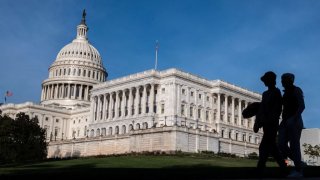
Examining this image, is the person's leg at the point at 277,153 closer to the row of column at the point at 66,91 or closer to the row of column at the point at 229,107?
the row of column at the point at 229,107

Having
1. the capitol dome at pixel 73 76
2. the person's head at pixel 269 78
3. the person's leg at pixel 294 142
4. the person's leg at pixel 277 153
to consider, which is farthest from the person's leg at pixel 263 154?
the capitol dome at pixel 73 76

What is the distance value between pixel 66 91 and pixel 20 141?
267 ft

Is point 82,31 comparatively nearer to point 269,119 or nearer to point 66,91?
point 66,91

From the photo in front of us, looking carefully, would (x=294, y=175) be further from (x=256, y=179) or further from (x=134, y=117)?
(x=134, y=117)

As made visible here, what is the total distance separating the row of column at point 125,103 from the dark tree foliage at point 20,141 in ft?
119

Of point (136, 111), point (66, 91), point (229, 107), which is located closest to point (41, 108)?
point (66, 91)

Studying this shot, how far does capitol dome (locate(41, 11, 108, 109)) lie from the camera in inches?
6009

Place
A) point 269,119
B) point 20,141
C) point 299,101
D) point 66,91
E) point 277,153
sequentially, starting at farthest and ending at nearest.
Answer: point 66,91
point 20,141
point 277,153
point 299,101
point 269,119

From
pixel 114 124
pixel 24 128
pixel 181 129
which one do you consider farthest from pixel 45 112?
pixel 181 129

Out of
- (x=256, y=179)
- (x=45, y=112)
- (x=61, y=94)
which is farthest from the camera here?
(x=61, y=94)

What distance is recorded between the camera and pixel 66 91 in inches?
6053

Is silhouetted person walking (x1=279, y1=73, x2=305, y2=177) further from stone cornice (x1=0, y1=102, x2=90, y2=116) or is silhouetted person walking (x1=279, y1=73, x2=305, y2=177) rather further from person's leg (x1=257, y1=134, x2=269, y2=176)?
stone cornice (x1=0, y1=102, x2=90, y2=116)

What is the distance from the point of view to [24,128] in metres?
74.5

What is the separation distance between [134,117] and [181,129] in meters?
38.8
